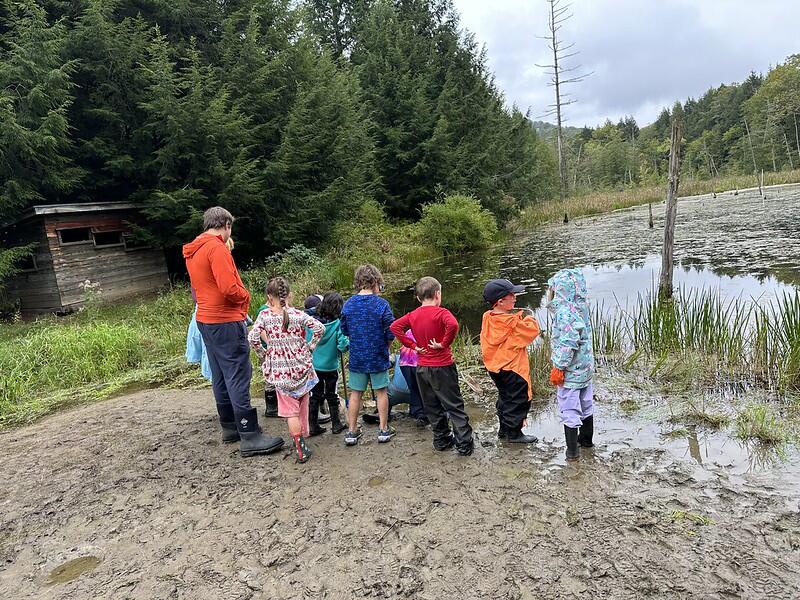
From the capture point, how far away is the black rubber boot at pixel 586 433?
4.14 m

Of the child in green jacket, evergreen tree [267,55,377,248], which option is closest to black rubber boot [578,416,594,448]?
the child in green jacket

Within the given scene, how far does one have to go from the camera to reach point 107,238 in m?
14.6

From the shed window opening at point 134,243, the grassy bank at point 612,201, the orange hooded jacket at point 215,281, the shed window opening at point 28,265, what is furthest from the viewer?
the grassy bank at point 612,201

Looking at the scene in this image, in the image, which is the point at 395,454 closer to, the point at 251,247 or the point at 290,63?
the point at 251,247

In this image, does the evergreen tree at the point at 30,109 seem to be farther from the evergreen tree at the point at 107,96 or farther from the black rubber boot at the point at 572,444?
the black rubber boot at the point at 572,444

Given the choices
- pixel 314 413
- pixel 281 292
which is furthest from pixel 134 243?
pixel 281 292

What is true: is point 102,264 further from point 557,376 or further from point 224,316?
point 557,376

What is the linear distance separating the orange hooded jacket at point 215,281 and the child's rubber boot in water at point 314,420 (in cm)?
124

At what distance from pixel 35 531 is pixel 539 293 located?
1084 cm

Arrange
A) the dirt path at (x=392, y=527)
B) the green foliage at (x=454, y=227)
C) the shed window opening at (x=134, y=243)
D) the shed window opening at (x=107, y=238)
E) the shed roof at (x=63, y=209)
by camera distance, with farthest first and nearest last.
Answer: the green foliage at (x=454, y=227)
the shed window opening at (x=134, y=243)
the shed window opening at (x=107, y=238)
the shed roof at (x=63, y=209)
the dirt path at (x=392, y=527)

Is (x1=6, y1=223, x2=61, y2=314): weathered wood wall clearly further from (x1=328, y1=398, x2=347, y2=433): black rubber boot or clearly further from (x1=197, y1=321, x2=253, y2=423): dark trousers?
(x1=328, y1=398, x2=347, y2=433): black rubber boot

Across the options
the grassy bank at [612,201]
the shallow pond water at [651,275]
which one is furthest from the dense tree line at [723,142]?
the shallow pond water at [651,275]

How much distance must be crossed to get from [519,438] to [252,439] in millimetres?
2425

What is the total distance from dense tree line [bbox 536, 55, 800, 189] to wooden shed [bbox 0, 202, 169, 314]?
44644mm
